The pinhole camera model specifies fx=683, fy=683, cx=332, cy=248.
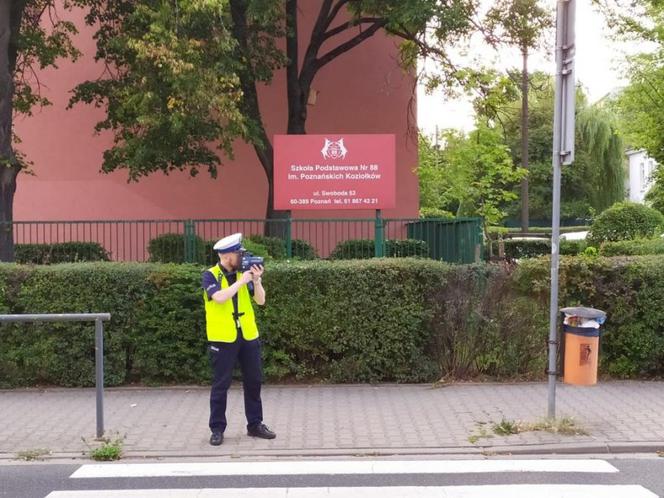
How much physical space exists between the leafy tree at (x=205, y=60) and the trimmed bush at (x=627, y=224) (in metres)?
7.17

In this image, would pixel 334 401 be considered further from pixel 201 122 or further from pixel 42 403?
pixel 201 122

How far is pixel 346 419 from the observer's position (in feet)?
21.1

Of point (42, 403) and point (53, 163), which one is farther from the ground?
point (53, 163)

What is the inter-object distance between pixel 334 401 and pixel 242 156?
14.8 meters

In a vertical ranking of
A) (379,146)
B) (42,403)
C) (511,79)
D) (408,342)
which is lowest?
(42,403)

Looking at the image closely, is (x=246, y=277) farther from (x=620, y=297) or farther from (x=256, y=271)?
(x=620, y=297)

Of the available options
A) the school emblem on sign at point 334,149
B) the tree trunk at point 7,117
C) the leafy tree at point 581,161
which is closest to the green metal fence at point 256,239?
the tree trunk at point 7,117

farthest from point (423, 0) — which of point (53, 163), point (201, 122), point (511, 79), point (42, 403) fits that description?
point (53, 163)

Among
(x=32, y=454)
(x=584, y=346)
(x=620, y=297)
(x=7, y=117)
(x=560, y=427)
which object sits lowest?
(x=32, y=454)

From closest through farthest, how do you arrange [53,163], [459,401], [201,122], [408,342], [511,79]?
[459,401] < [408,342] < [201,122] < [511,79] < [53,163]

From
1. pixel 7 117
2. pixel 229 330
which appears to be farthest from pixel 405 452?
pixel 7 117

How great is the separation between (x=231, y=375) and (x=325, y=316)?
6.73 feet

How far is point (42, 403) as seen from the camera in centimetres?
713

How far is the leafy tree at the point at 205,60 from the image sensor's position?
12.0 meters
